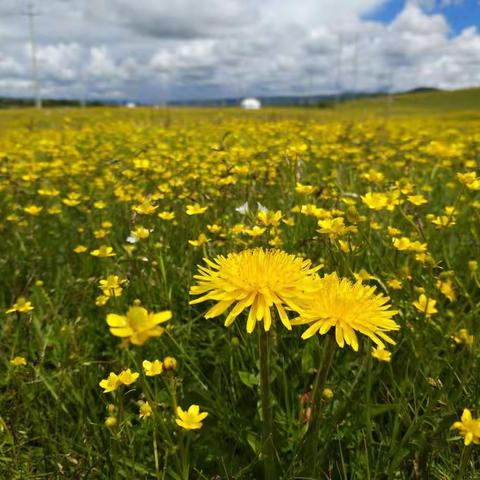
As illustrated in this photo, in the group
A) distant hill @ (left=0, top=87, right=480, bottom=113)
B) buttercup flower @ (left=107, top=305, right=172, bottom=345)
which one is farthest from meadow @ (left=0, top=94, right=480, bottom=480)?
distant hill @ (left=0, top=87, right=480, bottom=113)

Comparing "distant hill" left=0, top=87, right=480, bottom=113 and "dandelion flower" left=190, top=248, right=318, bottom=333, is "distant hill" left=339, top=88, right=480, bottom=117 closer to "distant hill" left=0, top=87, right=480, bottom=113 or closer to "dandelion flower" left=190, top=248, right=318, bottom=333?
"distant hill" left=0, top=87, right=480, bottom=113

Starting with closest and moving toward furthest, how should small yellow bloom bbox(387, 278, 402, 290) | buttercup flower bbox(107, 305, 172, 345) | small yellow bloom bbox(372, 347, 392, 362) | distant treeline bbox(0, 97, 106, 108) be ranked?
1. buttercup flower bbox(107, 305, 172, 345)
2. small yellow bloom bbox(372, 347, 392, 362)
3. small yellow bloom bbox(387, 278, 402, 290)
4. distant treeline bbox(0, 97, 106, 108)

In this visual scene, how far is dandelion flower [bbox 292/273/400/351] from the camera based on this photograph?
1.15m

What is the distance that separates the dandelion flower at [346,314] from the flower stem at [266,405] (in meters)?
0.10

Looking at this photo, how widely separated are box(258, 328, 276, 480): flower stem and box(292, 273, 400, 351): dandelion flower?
0.10 meters

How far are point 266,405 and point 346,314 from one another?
303 mm

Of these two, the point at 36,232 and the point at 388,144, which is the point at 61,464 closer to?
the point at 36,232

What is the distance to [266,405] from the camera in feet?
3.97

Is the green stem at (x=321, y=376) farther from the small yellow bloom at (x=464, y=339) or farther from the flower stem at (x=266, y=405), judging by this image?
the small yellow bloom at (x=464, y=339)

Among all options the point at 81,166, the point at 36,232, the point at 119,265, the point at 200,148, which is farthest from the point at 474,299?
the point at 200,148

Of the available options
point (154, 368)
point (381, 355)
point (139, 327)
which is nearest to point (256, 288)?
point (139, 327)

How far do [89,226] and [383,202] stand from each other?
224cm

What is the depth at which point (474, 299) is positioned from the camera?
2496mm

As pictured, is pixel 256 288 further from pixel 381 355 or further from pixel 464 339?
pixel 464 339
